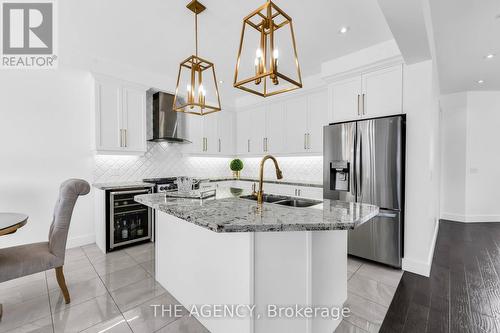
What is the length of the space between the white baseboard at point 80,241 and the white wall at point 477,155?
7.39 metres

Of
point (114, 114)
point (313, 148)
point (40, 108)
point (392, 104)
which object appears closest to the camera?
point (392, 104)

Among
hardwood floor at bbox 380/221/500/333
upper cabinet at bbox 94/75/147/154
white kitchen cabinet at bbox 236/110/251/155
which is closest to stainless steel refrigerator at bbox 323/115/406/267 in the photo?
hardwood floor at bbox 380/221/500/333

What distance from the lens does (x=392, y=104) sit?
9.52 feet

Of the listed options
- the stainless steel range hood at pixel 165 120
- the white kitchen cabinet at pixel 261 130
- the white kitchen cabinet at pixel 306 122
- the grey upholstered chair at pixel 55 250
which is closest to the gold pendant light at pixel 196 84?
the stainless steel range hood at pixel 165 120

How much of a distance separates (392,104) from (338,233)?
2052 mm

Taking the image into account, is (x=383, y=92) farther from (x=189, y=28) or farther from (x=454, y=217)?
(x=454, y=217)

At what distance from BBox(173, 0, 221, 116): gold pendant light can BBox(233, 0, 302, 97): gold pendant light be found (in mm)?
453

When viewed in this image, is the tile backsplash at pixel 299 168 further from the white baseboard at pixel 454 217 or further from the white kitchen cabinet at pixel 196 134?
the white baseboard at pixel 454 217

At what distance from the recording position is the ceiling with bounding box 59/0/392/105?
7.54 feet

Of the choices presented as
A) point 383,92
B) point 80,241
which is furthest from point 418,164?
point 80,241

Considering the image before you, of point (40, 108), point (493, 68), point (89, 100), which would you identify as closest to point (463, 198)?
point (493, 68)

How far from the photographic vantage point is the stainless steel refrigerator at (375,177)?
2785mm

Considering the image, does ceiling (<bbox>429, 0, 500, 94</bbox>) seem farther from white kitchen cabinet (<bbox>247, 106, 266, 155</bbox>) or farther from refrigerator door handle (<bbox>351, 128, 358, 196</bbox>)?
white kitchen cabinet (<bbox>247, 106, 266, 155</bbox>)

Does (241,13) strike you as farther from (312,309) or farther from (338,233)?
(312,309)
